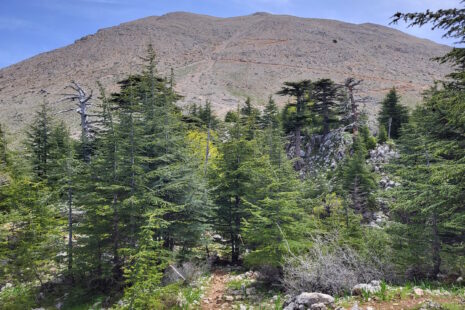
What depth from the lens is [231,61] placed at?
106 metres

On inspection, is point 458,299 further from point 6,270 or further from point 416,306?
point 6,270

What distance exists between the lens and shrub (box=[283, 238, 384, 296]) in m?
8.23

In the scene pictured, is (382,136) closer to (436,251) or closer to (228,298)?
(436,251)

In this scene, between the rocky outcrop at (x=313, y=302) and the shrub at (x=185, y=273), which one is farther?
the shrub at (x=185, y=273)

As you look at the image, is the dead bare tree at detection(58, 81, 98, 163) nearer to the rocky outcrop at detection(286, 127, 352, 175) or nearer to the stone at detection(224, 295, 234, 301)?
the stone at detection(224, 295, 234, 301)

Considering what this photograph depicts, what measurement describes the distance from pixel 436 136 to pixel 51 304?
64.5 feet

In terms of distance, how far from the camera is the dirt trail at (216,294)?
986 cm

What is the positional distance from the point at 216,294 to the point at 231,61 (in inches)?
4043

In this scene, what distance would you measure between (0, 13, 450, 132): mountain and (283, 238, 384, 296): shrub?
181ft

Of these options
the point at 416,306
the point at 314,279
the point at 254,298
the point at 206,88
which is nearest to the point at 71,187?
the point at 254,298

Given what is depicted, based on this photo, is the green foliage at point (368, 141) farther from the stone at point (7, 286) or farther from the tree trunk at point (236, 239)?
the stone at point (7, 286)

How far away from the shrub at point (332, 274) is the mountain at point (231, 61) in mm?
55023

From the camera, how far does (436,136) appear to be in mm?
14859

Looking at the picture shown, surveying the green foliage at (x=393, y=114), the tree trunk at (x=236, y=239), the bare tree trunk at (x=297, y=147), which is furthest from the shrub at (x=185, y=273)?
the green foliage at (x=393, y=114)
